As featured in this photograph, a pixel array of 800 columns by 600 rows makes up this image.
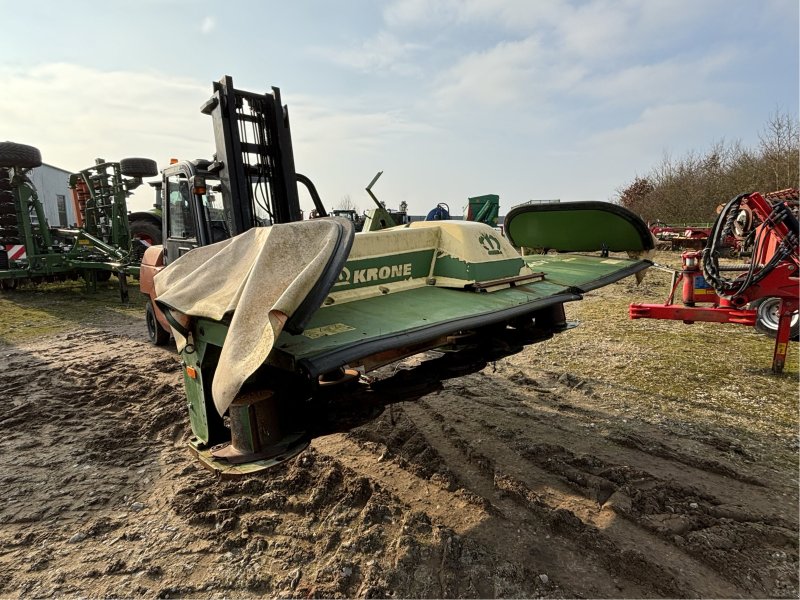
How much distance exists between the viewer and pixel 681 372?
487 cm

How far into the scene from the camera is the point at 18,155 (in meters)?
9.45

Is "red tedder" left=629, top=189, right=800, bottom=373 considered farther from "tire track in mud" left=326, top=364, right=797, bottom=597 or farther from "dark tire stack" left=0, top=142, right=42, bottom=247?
"dark tire stack" left=0, top=142, right=42, bottom=247

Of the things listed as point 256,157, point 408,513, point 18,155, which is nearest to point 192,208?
point 256,157

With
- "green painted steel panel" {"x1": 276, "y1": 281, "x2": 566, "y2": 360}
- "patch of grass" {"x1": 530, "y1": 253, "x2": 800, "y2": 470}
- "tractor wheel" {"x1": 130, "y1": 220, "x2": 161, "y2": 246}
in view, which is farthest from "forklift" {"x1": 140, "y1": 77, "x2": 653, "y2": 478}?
"tractor wheel" {"x1": 130, "y1": 220, "x2": 161, "y2": 246}

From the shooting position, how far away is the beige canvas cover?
178 centimetres

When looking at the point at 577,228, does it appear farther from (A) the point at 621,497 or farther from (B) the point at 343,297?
(B) the point at 343,297

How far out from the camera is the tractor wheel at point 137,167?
9156 millimetres

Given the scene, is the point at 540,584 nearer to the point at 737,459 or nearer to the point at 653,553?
the point at 653,553

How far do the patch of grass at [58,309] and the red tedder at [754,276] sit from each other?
818 centimetres

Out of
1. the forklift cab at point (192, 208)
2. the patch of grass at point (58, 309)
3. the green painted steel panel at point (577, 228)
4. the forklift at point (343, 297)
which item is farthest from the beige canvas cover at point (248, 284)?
the patch of grass at point (58, 309)

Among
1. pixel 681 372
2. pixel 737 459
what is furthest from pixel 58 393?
pixel 681 372

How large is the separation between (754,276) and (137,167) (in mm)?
10008

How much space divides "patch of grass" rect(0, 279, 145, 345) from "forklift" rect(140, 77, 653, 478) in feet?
13.7

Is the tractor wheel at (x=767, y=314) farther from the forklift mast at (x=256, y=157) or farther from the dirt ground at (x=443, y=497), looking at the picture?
the forklift mast at (x=256, y=157)
